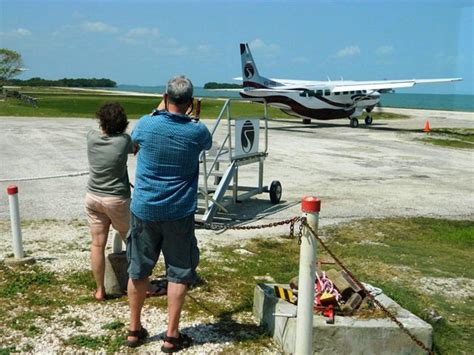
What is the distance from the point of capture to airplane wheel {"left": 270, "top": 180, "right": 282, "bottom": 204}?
35.7 ft

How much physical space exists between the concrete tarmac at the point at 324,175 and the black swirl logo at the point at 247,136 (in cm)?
123

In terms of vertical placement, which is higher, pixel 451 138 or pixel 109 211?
pixel 109 211

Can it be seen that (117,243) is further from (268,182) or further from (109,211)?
(268,182)

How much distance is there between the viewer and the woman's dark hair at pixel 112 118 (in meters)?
5.07

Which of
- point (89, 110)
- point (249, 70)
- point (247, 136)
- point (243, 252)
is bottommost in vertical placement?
point (243, 252)

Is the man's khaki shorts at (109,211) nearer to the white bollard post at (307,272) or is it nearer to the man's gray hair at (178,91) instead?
the man's gray hair at (178,91)

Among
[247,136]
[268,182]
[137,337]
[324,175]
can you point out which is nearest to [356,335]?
[137,337]

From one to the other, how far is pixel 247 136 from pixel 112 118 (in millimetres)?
5427

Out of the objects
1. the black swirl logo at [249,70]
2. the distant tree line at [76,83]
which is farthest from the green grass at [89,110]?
the distant tree line at [76,83]

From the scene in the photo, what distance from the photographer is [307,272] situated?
4016mm

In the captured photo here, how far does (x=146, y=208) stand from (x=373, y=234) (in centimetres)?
557

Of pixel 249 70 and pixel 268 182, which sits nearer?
pixel 268 182

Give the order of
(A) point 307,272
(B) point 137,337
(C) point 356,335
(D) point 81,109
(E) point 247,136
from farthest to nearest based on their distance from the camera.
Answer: (D) point 81,109 < (E) point 247,136 < (B) point 137,337 < (C) point 356,335 < (A) point 307,272

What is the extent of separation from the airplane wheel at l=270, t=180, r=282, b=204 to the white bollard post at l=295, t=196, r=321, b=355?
6.79 meters
